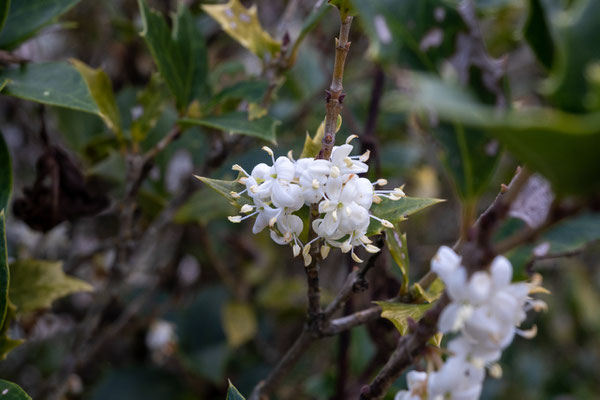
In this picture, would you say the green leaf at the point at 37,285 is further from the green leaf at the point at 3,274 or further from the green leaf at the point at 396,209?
the green leaf at the point at 396,209

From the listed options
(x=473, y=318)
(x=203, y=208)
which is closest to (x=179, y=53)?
(x=203, y=208)

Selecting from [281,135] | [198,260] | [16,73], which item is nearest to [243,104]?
[16,73]

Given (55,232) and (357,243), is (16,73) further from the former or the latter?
(55,232)

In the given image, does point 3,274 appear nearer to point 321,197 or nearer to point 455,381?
point 321,197

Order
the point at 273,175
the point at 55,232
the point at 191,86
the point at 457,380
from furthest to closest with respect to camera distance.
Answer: the point at 55,232 → the point at 191,86 → the point at 273,175 → the point at 457,380

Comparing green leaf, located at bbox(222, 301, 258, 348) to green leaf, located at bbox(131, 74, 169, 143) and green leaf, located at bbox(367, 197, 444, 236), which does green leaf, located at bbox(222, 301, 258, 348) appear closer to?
green leaf, located at bbox(131, 74, 169, 143)

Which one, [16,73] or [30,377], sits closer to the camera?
[16,73]

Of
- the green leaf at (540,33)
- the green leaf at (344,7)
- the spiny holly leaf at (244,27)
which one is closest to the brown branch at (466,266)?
the green leaf at (540,33)
